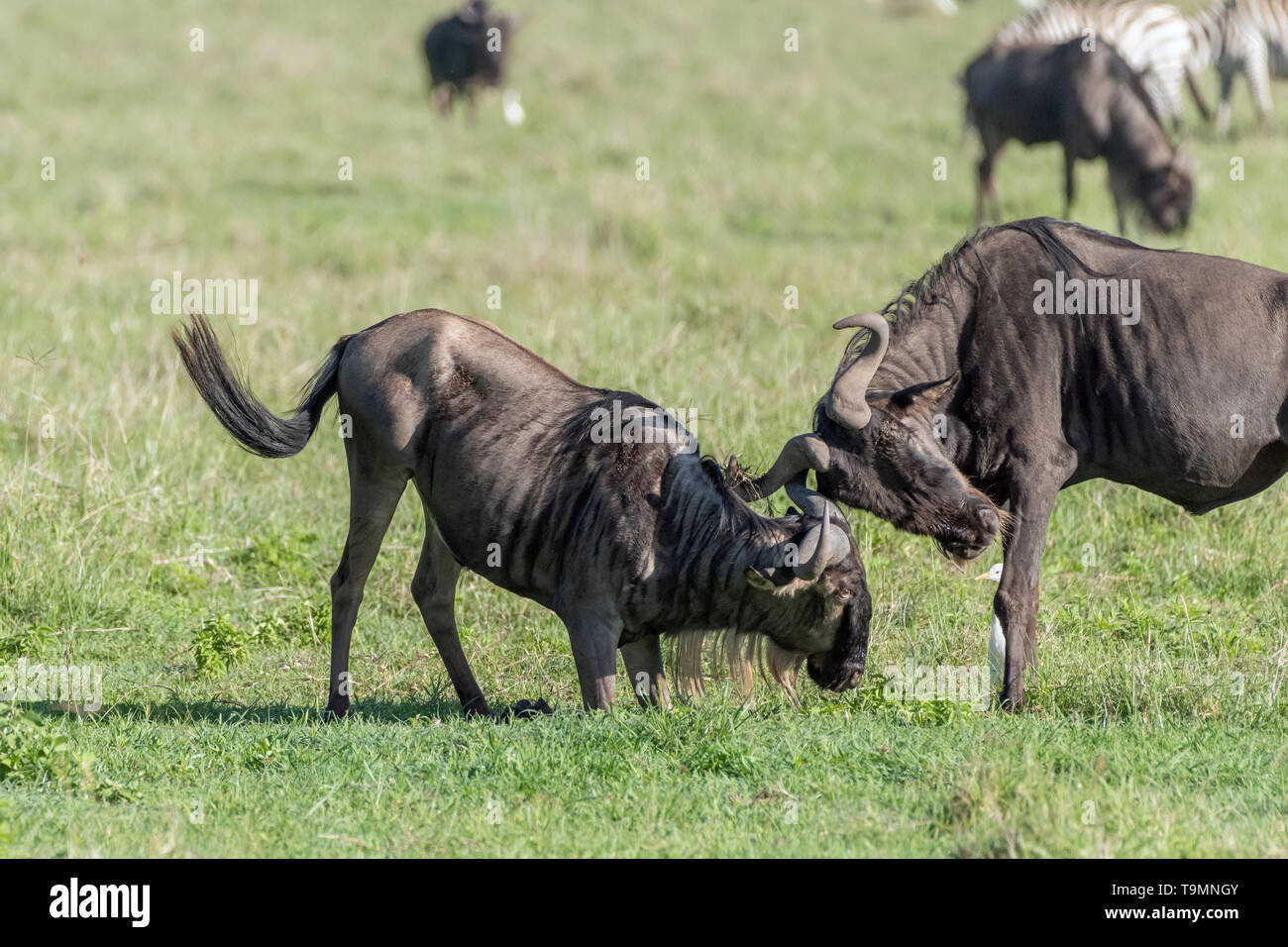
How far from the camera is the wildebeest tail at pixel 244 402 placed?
6.44m

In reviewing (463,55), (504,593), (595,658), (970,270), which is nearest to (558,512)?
(595,658)

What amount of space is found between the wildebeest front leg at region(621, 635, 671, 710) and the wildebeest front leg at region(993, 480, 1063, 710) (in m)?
1.38

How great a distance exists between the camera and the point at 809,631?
5969 mm

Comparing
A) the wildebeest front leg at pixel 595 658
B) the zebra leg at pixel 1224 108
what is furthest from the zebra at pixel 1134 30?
the wildebeest front leg at pixel 595 658

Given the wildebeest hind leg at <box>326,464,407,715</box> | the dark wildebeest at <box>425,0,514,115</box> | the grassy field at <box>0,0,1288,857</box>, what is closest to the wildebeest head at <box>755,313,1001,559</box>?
the grassy field at <box>0,0,1288,857</box>

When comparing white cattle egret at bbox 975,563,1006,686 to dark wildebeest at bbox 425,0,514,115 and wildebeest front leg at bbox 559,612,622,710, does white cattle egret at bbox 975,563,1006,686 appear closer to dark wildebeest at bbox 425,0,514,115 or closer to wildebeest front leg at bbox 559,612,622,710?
wildebeest front leg at bbox 559,612,622,710

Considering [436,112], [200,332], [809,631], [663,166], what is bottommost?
[809,631]

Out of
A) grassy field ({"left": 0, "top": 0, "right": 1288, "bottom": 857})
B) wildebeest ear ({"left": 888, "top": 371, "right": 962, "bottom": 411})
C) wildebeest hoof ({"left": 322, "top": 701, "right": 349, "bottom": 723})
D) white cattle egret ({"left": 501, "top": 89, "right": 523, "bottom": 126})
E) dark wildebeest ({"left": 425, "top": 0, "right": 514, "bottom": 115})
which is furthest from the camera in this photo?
dark wildebeest ({"left": 425, "top": 0, "right": 514, "bottom": 115})

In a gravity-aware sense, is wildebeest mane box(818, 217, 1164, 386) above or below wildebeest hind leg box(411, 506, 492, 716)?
above

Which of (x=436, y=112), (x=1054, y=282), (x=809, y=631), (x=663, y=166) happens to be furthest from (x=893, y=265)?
Result: (x=436, y=112)

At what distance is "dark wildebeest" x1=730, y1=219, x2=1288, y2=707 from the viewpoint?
6.19 metres

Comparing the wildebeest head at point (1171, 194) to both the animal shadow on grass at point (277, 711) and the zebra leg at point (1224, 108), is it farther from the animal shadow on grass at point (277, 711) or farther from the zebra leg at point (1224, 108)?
the animal shadow on grass at point (277, 711)

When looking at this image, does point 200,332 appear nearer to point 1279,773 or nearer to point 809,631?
point 809,631
